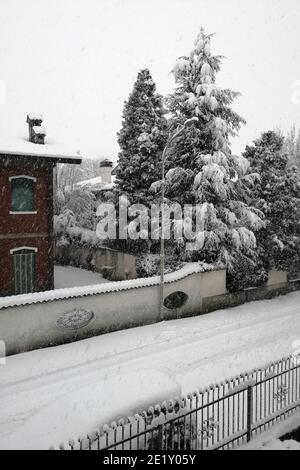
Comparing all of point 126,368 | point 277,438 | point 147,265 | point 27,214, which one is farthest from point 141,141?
point 277,438

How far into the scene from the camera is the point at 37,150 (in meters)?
19.0

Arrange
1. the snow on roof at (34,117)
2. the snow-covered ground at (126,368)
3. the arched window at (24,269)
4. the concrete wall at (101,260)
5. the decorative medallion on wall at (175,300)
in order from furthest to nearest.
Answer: the concrete wall at (101,260) < the snow on roof at (34,117) < the arched window at (24,269) < the decorative medallion on wall at (175,300) < the snow-covered ground at (126,368)

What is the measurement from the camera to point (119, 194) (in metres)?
25.5

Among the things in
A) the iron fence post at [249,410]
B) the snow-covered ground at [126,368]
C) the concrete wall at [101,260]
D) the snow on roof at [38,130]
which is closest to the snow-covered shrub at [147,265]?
the concrete wall at [101,260]

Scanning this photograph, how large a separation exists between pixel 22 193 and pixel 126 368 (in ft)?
36.9

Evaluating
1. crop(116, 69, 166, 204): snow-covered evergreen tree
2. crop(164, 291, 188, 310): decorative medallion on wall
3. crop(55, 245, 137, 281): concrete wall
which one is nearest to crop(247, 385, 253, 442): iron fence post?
crop(164, 291, 188, 310): decorative medallion on wall

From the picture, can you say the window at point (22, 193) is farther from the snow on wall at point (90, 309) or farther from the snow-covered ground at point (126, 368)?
the snow-covered ground at point (126, 368)

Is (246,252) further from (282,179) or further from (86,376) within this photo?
(86,376)

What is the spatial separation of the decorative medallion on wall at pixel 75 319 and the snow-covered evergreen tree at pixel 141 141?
11.2 m

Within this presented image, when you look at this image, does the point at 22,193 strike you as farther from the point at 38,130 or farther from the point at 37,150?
the point at 38,130

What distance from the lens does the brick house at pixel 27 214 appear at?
1869cm
